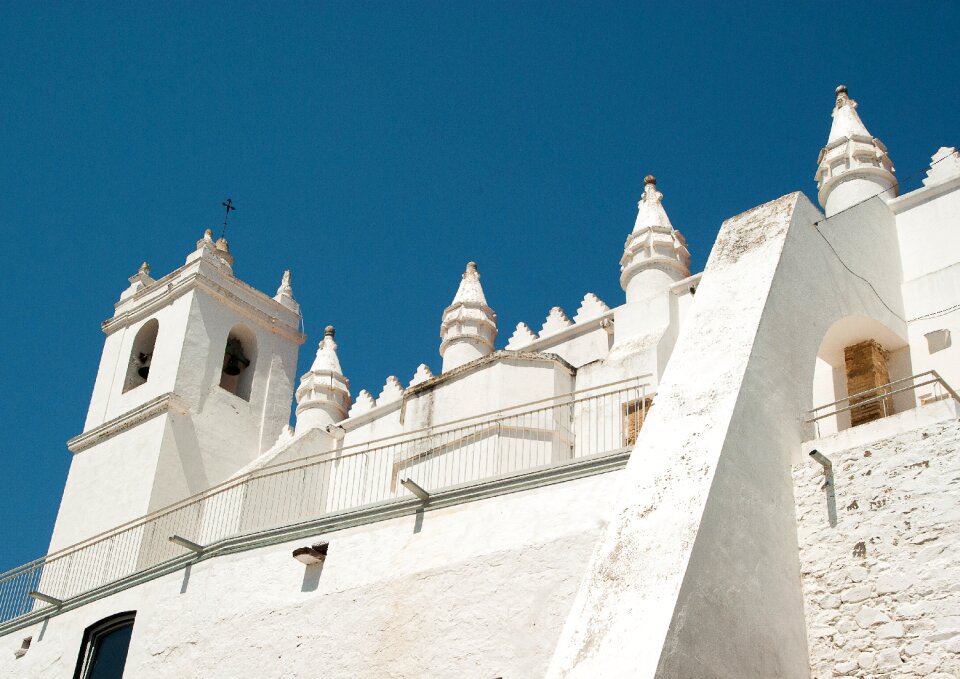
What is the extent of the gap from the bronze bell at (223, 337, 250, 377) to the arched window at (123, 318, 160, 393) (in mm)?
1537

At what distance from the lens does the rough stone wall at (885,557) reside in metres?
9.60

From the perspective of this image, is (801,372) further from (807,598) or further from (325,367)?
(325,367)

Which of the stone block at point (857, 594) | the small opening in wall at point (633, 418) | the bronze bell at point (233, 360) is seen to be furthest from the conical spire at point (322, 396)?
the stone block at point (857, 594)

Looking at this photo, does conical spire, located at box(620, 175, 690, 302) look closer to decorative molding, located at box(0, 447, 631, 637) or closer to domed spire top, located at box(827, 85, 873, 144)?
domed spire top, located at box(827, 85, 873, 144)

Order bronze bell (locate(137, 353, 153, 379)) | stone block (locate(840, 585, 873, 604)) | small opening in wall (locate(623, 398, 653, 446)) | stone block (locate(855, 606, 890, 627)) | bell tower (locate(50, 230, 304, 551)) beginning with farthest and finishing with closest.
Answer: bronze bell (locate(137, 353, 153, 379)) < bell tower (locate(50, 230, 304, 551)) < small opening in wall (locate(623, 398, 653, 446)) < stone block (locate(840, 585, 873, 604)) < stone block (locate(855, 606, 890, 627))

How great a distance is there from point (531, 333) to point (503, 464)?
13.8 feet

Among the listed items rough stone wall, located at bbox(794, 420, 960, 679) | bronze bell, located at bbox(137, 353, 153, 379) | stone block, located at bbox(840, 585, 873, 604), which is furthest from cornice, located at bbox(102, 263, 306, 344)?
stone block, located at bbox(840, 585, 873, 604)

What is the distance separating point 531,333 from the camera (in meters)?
22.0

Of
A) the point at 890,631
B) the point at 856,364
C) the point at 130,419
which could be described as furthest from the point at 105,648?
the point at 890,631

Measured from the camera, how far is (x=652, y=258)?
20188 millimetres

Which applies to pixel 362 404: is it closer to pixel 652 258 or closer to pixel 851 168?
pixel 652 258

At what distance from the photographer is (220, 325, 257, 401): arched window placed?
26.4m

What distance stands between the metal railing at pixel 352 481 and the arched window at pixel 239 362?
5.52 metres

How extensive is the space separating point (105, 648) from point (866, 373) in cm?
1102
